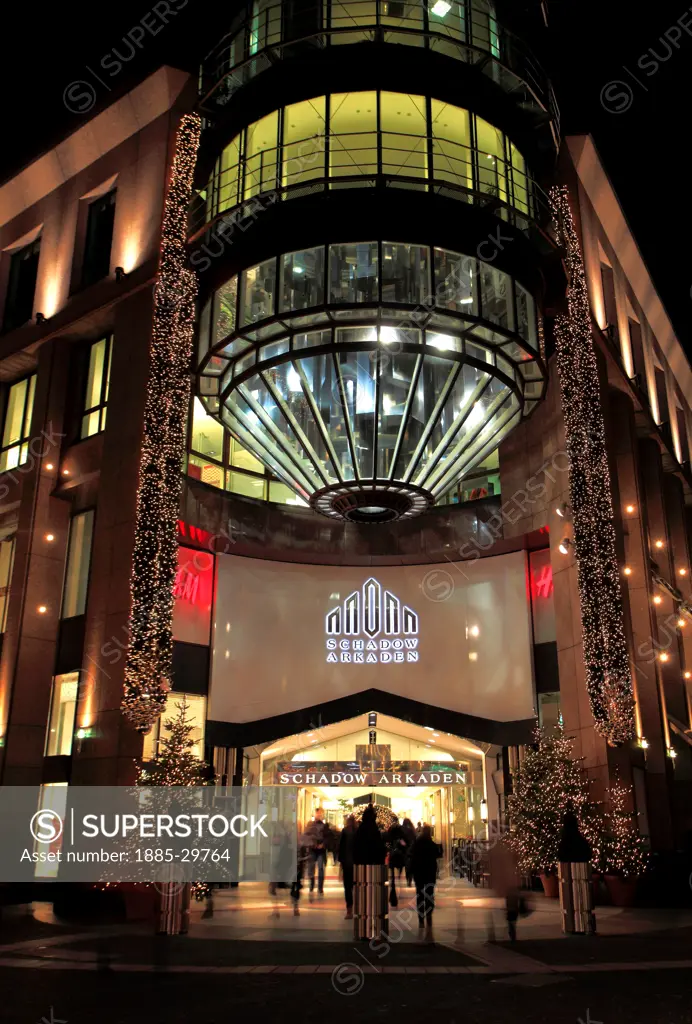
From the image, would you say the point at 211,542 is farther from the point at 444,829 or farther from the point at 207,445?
the point at 444,829

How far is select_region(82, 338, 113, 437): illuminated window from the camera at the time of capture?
86.9 feet

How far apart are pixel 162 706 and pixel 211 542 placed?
10.6 m

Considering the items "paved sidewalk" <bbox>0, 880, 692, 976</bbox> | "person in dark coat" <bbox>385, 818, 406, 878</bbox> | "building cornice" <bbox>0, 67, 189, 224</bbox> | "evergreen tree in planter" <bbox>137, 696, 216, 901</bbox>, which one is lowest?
"paved sidewalk" <bbox>0, 880, 692, 976</bbox>

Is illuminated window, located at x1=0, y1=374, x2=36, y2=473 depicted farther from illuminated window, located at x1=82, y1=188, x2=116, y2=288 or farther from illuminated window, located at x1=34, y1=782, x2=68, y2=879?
illuminated window, located at x1=34, y1=782, x2=68, y2=879

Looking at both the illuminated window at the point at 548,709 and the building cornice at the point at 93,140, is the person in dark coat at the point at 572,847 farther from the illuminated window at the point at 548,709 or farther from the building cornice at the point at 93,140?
the building cornice at the point at 93,140

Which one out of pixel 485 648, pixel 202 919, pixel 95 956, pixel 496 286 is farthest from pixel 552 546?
pixel 95 956

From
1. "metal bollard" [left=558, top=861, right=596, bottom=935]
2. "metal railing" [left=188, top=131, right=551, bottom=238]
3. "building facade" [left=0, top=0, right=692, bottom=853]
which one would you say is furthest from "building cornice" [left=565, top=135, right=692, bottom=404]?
"metal bollard" [left=558, top=861, right=596, bottom=935]

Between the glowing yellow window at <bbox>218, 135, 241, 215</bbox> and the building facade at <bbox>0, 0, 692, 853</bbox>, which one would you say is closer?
the building facade at <bbox>0, 0, 692, 853</bbox>

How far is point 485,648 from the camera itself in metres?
30.6

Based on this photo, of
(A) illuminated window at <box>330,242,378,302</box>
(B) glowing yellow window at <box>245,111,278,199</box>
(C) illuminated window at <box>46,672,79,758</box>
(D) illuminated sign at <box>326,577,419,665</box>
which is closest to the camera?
(A) illuminated window at <box>330,242,378,302</box>

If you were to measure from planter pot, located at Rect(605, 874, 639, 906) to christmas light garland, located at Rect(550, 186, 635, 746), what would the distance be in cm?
328

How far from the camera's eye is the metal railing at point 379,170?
22156 millimetres

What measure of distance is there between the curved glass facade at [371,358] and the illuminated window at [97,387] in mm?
3339

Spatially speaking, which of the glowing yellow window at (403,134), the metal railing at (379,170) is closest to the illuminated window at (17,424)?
the metal railing at (379,170)
